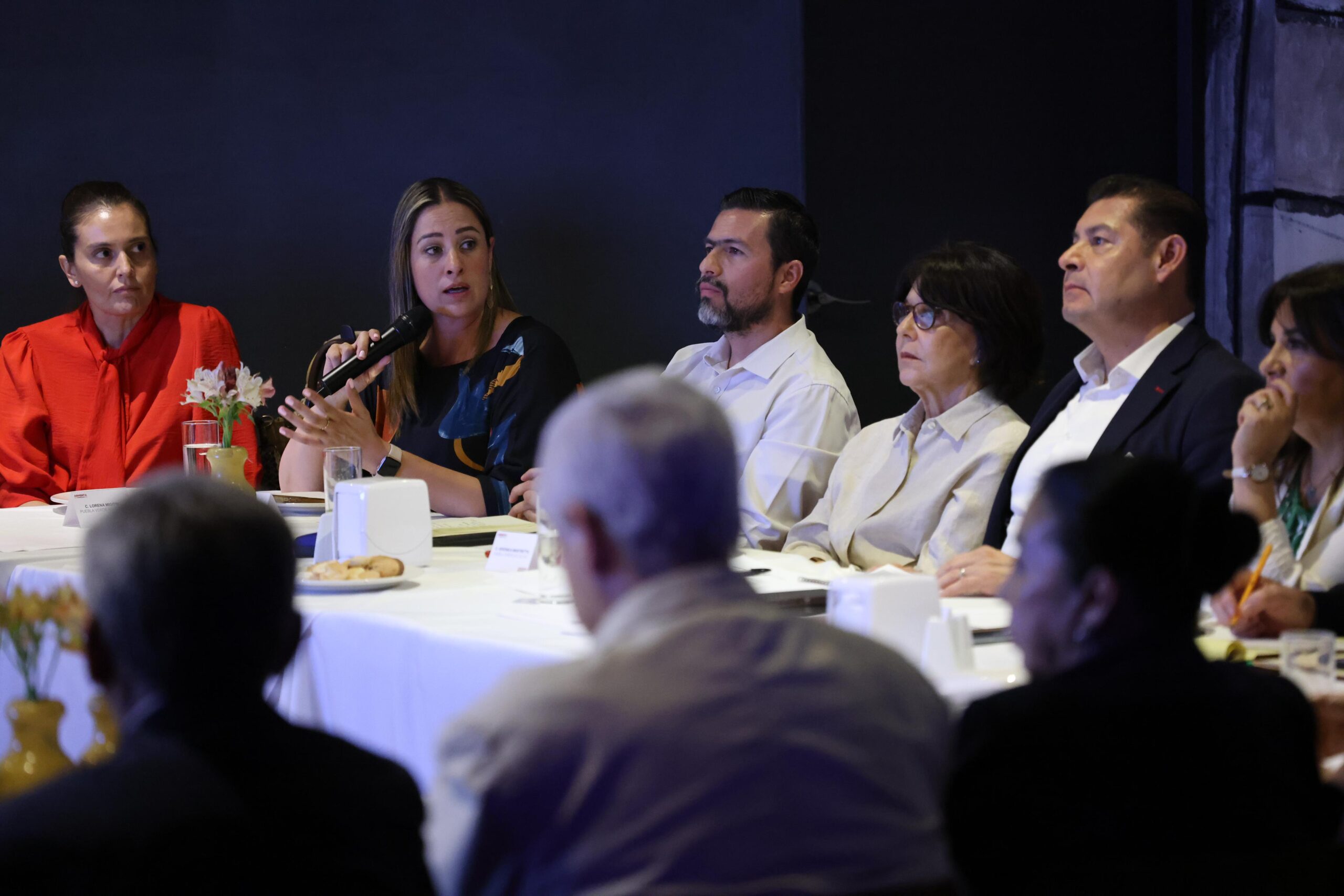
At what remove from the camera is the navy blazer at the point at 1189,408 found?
7.41 feet

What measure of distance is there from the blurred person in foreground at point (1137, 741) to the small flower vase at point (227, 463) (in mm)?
2034

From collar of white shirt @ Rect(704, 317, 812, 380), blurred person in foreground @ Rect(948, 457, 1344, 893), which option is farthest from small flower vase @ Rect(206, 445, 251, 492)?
blurred person in foreground @ Rect(948, 457, 1344, 893)

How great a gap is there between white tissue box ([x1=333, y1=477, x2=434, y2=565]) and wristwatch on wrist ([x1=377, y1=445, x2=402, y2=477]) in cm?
71

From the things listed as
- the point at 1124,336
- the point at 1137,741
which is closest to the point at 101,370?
the point at 1124,336

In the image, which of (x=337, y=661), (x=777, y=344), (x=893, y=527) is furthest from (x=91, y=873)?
(x=777, y=344)

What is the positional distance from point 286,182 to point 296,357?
59 centimetres

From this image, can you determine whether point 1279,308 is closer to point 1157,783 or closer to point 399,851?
point 1157,783

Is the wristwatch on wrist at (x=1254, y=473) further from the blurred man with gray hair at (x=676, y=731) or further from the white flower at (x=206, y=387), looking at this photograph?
the white flower at (x=206, y=387)

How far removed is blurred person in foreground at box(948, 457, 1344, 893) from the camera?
1.00 m

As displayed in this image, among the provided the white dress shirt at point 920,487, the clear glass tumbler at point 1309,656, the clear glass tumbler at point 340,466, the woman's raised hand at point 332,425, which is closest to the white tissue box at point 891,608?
the clear glass tumbler at point 1309,656

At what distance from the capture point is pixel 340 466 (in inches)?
98.7

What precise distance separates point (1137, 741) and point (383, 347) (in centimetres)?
230

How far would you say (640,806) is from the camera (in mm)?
861

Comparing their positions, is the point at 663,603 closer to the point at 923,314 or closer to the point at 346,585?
the point at 346,585
